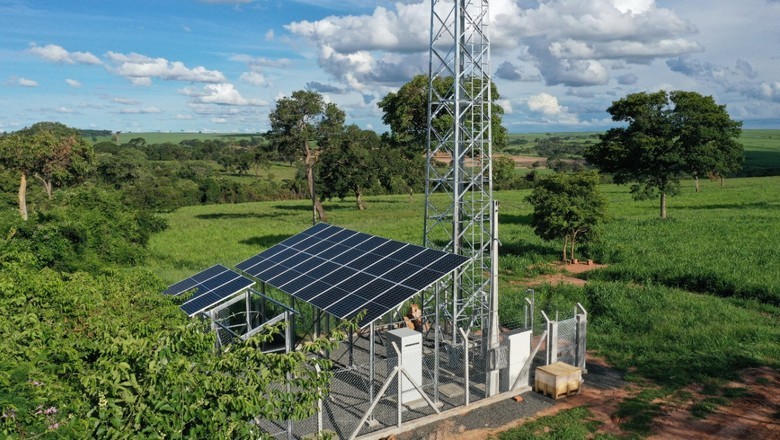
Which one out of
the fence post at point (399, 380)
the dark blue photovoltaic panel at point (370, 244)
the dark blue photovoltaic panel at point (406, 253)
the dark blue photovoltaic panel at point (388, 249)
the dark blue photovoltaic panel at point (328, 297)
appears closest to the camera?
the fence post at point (399, 380)

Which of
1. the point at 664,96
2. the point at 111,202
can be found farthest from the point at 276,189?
the point at 111,202

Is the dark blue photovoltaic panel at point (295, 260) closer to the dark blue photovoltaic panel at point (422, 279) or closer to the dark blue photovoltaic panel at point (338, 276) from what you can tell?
the dark blue photovoltaic panel at point (338, 276)

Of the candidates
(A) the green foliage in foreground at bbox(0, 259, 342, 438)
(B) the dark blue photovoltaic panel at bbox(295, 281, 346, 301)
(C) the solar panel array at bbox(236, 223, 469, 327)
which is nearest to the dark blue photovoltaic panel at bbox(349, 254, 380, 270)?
(C) the solar panel array at bbox(236, 223, 469, 327)

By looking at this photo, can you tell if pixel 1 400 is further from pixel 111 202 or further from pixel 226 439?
pixel 111 202

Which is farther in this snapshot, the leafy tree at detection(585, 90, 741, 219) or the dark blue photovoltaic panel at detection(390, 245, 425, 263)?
the leafy tree at detection(585, 90, 741, 219)

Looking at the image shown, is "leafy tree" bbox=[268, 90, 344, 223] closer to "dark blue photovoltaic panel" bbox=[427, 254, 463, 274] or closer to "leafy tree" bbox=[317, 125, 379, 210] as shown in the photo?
"leafy tree" bbox=[317, 125, 379, 210]

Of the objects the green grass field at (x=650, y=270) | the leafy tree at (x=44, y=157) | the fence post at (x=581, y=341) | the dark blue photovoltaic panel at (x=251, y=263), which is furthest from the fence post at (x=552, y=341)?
the leafy tree at (x=44, y=157)

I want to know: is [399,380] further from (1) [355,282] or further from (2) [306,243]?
(2) [306,243]
